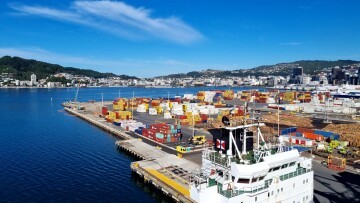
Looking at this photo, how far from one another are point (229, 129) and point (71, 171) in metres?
27.7

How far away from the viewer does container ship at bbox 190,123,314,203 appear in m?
17.6

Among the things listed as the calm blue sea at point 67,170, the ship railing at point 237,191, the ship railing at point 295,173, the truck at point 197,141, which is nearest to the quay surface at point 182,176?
the calm blue sea at point 67,170

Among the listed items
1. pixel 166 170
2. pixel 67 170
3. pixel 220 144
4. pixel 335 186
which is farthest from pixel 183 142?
pixel 220 144

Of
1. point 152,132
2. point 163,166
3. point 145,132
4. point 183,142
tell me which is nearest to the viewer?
point 163,166

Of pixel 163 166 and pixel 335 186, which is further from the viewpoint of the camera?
pixel 163 166

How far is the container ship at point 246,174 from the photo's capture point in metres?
17.6

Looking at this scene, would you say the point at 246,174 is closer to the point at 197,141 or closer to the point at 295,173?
the point at 295,173

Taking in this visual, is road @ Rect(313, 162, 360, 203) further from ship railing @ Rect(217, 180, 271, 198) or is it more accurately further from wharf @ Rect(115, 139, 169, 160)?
wharf @ Rect(115, 139, 169, 160)

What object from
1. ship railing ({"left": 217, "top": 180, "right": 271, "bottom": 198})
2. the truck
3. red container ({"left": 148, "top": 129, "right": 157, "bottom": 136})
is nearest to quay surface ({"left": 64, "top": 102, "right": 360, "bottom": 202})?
the truck

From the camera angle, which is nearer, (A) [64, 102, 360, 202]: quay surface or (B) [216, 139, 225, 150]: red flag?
(B) [216, 139, 225, 150]: red flag

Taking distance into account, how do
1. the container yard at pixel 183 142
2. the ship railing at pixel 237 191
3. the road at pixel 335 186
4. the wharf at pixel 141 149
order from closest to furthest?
1. the ship railing at pixel 237 191
2. the road at pixel 335 186
3. the container yard at pixel 183 142
4. the wharf at pixel 141 149

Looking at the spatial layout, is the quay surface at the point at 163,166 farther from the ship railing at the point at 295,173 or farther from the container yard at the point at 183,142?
the ship railing at the point at 295,173

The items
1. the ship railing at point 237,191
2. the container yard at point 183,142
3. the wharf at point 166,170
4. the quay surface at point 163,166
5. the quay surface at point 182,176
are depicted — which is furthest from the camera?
the container yard at point 183,142

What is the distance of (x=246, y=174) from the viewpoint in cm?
1722
